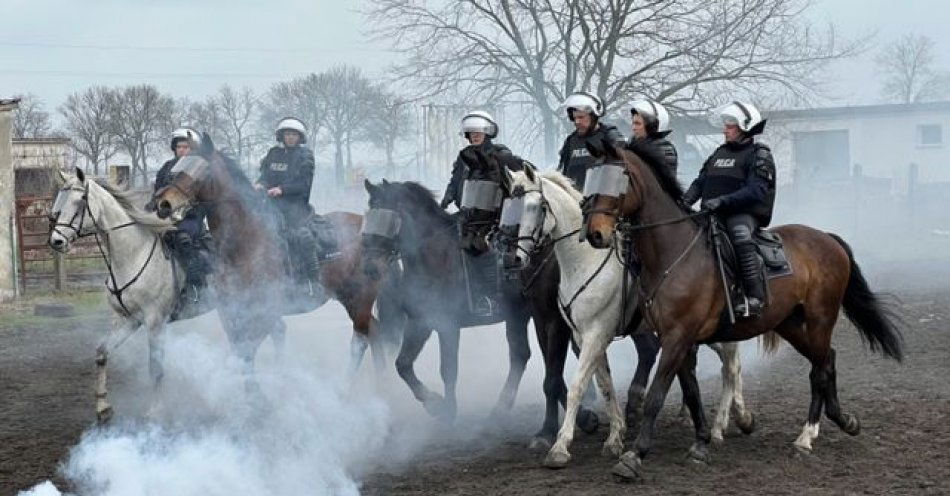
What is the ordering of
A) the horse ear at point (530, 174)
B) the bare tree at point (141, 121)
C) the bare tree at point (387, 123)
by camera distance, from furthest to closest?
the bare tree at point (141, 121), the bare tree at point (387, 123), the horse ear at point (530, 174)

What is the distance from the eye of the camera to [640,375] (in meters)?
9.60

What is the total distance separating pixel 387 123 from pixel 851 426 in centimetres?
2517

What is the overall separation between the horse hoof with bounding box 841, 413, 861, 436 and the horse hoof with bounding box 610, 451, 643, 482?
221 cm

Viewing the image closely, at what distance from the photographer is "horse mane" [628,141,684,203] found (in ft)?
27.8

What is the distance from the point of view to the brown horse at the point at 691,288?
318 inches

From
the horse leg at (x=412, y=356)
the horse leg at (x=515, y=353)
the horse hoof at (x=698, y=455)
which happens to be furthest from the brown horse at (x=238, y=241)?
the horse hoof at (x=698, y=455)

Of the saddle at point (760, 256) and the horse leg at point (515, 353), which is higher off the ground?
the saddle at point (760, 256)

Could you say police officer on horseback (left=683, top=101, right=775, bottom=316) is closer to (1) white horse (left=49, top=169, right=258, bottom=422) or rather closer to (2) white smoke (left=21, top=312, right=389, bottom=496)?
(2) white smoke (left=21, top=312, right=389, bottom=496)

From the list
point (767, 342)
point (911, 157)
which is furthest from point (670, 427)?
point (911, 157)

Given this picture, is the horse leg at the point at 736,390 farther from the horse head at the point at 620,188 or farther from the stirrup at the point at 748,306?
the horse head at the point at 620,188

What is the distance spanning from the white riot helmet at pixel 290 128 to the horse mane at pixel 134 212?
141 centimetres

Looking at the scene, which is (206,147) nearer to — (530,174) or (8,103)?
(530,174)

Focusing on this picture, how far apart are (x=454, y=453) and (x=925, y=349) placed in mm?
Answer: 7267

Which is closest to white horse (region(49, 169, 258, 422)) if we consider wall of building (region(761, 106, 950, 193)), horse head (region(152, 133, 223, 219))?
horse head (region(152, 133, 223, 219))
